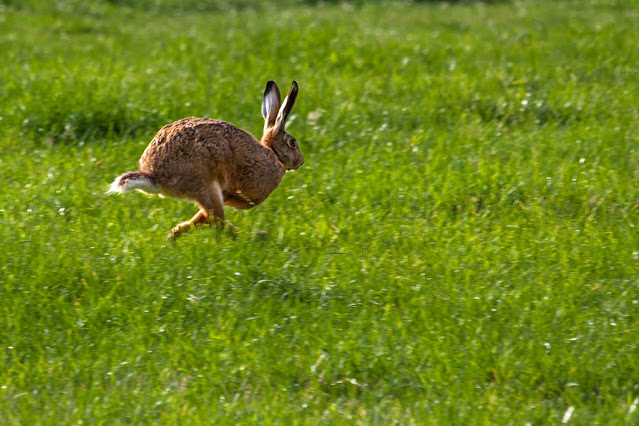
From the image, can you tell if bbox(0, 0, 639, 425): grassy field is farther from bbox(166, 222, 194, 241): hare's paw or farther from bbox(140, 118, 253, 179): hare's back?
bbox(140, 118, 253, 179): hare's back

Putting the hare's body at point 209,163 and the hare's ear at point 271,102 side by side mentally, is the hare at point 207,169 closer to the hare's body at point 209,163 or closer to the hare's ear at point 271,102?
the hare's body at point 209,163

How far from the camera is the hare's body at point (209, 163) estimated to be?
5898 millimetres

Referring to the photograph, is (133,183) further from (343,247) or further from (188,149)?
(343,247)

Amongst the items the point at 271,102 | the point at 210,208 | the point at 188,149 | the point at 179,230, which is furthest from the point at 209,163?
the point at 271,102

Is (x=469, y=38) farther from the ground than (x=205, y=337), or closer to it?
farther from the ground

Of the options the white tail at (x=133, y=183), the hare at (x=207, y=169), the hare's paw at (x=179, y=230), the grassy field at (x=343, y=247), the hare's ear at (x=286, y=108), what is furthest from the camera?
the hare's ear at (x=286, y=108)

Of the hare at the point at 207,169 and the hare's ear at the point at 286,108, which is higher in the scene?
the hare's ear at the point at 286,108

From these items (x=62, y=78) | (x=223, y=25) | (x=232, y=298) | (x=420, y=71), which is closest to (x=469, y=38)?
(x=420, y=71)

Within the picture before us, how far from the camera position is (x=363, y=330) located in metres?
5.04

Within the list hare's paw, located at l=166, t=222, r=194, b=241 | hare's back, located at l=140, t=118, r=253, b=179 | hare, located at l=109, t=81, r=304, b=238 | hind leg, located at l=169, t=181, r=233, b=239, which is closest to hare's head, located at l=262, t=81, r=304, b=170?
hare, located at l=109, t=81, r=304, b=238

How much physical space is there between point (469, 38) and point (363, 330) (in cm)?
738

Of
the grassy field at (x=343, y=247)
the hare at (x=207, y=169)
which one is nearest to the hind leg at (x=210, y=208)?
the hare at (x=207, y=169)

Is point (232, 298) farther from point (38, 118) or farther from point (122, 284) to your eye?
point (38, 118)

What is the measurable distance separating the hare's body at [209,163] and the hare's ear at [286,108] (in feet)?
0.94
